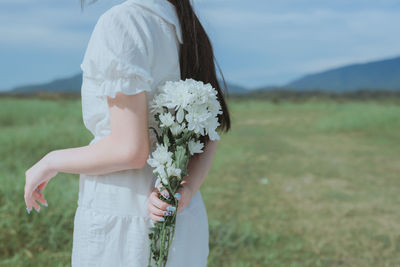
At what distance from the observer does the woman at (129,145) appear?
1.20 metres

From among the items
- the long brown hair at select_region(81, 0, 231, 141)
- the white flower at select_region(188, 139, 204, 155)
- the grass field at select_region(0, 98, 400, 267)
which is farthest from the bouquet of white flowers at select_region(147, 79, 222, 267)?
the grass field at select_region(0, 98, 400, 267)

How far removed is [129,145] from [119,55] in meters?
Answer: 0.25

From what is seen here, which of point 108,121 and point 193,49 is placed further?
point 193,49

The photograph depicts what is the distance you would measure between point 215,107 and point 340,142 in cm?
1079

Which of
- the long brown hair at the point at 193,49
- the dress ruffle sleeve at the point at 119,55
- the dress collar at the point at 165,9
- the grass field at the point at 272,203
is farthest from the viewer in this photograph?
the grass field at the point at 272,203

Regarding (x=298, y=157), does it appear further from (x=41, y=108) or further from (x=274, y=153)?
(x=41, y=108)

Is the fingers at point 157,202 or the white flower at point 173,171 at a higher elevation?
the white flower at point 173,171

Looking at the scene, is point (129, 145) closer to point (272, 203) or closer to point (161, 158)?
point (161, 158)

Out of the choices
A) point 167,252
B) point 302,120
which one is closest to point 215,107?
point 167,252

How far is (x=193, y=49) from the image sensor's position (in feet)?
4.67

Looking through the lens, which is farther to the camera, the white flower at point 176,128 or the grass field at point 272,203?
the grass field at point 272,203

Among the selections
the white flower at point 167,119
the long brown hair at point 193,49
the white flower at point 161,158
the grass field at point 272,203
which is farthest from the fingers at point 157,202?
the grass field at point 272,203

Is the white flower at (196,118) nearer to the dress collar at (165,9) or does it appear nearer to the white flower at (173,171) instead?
the white flower at (173,171)

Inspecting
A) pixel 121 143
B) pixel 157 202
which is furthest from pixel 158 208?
pixel 121 143
